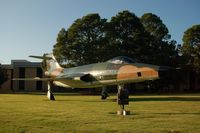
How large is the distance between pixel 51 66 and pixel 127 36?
21866 millimetres

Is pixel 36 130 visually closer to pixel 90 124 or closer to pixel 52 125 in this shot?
pixel 52 125

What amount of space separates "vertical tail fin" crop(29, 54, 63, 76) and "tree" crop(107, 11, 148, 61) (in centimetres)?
1684

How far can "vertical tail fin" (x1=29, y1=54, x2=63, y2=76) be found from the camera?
37.4 metres

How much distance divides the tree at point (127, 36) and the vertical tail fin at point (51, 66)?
1684cm

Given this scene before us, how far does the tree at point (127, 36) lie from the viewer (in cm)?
5484

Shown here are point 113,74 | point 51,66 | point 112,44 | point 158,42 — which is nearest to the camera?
point 113,74

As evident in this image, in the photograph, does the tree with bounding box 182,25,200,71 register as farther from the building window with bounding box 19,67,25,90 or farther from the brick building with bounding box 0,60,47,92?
the building window with bounding box 19,67,25,90

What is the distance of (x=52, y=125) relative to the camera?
11.6 meters

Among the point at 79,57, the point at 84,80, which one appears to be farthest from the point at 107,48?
the point at 84,80

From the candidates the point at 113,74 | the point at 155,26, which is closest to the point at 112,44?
the point at 155,26

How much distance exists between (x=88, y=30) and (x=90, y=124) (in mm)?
46069

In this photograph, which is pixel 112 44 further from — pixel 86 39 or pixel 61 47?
pixel 61 47

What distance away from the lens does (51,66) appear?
38.3m

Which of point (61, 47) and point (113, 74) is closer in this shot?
point (113, 74)
